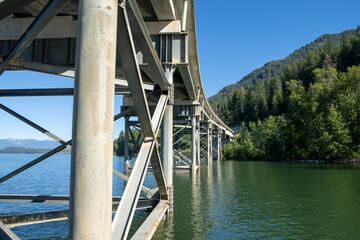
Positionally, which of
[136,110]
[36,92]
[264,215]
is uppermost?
[36,92]

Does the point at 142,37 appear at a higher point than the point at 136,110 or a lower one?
higher

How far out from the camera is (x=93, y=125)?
10.2 ft

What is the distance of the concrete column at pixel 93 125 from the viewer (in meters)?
3.02

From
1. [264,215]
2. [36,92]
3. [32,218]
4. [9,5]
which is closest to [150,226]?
[32,218]

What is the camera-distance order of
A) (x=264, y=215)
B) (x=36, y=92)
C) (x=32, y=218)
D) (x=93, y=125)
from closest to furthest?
(x=93, y=125)
(x=32, y=218)
(x=36, y=92)
(x=264, y=215)

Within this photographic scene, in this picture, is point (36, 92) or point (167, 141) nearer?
point (36, 92)

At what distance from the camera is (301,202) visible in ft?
46.2

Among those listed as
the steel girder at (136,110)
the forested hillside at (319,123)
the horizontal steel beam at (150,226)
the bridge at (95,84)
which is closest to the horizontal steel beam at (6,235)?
the bridge at (95,84)

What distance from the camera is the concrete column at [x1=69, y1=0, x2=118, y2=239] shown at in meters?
3.02

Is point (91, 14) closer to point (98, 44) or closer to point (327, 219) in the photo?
point (98, 44)

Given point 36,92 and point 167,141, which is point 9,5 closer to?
point 36,92

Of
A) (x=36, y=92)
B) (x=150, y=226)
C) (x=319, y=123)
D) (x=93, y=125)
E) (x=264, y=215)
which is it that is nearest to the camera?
(x=93, y=125)

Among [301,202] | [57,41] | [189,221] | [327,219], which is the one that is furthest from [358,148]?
[57,41]

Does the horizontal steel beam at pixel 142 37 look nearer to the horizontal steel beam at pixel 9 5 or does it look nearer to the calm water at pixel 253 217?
the horizontal steel beam at pixel 9 5
